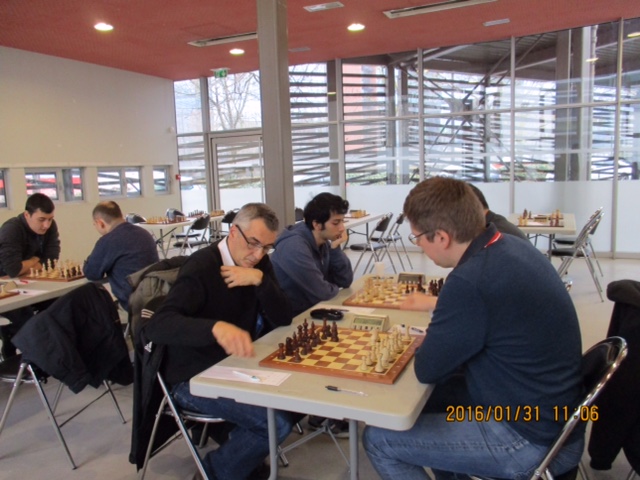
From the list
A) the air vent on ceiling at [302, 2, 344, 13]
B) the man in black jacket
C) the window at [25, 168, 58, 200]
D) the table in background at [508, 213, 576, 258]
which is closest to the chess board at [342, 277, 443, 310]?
the man in black jacket

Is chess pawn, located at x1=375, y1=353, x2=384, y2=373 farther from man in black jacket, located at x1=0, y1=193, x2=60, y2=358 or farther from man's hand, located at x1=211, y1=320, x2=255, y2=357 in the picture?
man in black jacket, located at x1=0, y1=193, x2=60, y2=358

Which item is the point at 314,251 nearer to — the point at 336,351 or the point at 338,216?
the point at 338,216

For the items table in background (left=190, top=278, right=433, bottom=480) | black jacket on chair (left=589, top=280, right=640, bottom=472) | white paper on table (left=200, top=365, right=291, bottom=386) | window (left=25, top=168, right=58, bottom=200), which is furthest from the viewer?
window (left=25, top=168, right=58, bottom=200)

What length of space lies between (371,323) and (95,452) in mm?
1652

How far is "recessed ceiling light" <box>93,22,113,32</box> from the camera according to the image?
619 cm

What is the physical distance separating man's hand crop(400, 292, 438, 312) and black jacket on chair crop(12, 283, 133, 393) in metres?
1.43

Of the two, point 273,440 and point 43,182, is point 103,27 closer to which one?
point 43,182

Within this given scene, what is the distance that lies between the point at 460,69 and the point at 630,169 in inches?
114

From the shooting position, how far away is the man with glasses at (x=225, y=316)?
1.93 meters

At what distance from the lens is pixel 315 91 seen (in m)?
9.30

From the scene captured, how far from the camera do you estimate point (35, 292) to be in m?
3.15

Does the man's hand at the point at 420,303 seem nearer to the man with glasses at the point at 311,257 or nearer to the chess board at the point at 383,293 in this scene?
the chess board at the point at 383,293

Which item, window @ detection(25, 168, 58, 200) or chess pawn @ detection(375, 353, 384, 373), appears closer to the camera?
chess pawn @ detection(375, 353, 384, 373)

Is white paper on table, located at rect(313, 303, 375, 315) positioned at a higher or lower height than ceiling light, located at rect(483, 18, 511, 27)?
lower
